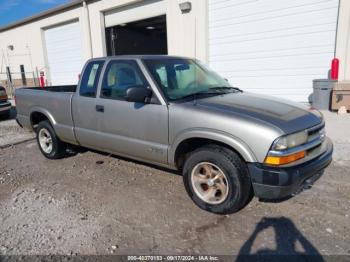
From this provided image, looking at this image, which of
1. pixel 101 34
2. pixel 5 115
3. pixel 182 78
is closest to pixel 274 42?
pixel 182 78

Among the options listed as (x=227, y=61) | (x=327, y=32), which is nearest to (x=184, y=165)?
(x=327, y=32)

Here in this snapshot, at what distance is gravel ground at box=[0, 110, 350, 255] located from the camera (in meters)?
2.87

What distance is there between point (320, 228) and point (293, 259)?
26.0 inches

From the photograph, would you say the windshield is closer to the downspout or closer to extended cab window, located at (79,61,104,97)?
extended cab window, located at (79,61,104,97)

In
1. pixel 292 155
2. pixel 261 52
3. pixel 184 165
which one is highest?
pixel 261 52

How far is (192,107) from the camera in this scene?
11.5 feet

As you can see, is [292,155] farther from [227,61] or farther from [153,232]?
[227,61]

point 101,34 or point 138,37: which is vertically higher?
point 138,37

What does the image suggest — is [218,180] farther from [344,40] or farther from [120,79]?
[344,40]

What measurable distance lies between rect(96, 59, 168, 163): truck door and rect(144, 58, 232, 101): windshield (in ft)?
0.68

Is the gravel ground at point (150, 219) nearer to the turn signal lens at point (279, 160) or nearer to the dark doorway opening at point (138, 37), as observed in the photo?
the turn signal lens at point (279, 160)

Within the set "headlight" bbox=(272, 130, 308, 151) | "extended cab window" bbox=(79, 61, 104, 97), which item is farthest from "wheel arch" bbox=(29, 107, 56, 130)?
"headlight" bbox=(272, 130, 308, 151)

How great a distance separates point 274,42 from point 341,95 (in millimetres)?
2692

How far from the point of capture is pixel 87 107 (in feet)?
15.2
